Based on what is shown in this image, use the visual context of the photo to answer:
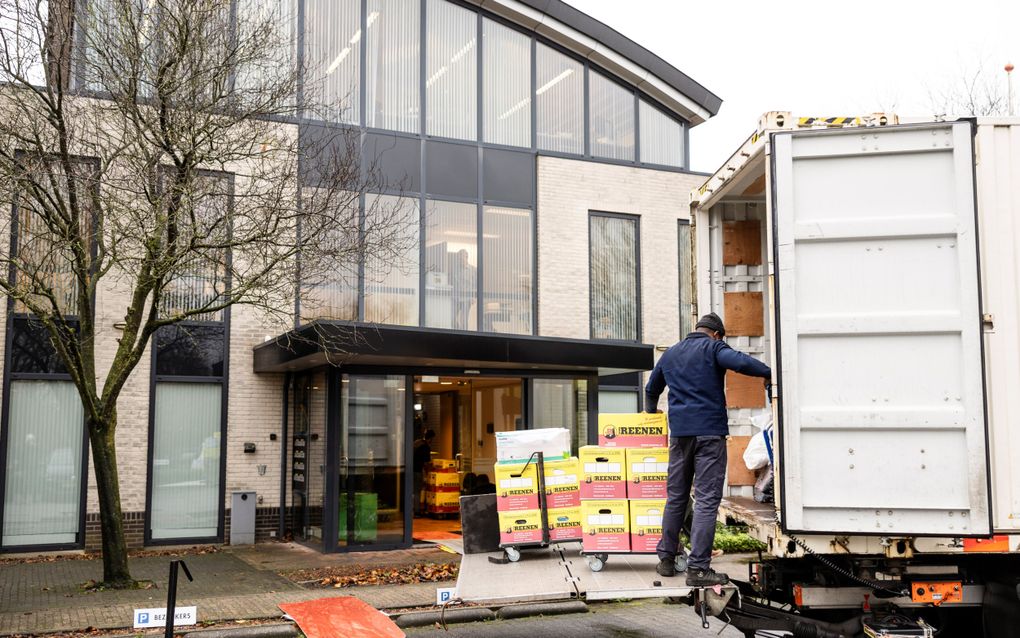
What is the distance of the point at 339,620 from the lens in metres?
5.21

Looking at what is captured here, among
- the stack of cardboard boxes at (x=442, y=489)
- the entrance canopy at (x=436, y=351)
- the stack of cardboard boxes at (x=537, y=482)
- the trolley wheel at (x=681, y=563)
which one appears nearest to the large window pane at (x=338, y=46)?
the entrance canopy at (x=436, y=351)

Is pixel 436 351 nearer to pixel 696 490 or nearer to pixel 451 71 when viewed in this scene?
pixel 451 71

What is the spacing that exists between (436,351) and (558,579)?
717 centimetres

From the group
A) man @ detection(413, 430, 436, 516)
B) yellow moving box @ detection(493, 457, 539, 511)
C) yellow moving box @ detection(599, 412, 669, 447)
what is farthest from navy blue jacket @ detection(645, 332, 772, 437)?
man @ detection(413, 430, 436, 516)

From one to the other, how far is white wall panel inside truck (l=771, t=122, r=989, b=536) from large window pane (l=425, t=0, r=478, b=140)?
12.7 metres

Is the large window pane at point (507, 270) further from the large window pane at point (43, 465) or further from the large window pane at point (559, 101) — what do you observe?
the large window pane at point (43, 465)

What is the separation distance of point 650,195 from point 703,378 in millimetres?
13411

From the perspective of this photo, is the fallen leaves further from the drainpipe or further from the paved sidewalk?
the drainpipe

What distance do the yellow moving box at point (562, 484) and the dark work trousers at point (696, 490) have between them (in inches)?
102

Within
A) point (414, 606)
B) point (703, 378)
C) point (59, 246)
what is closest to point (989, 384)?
point (703, 378)

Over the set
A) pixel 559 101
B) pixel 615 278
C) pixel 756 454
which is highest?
pixel 559 101

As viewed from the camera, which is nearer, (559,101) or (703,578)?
(703,578)

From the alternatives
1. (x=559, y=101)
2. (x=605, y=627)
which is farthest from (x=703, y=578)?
(x=559, y=101)

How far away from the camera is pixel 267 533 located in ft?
52.4
